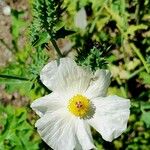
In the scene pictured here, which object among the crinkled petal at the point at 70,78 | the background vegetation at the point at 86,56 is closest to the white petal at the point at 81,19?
the background vegetation at the point at 86,56

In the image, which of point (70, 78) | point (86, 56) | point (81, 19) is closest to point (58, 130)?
point (70, 78)

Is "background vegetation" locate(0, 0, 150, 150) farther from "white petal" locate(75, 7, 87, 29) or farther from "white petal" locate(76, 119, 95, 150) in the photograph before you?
"white petal" locate(76, 119, 95, 150)

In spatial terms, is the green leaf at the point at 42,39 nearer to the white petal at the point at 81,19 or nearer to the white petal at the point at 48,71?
the white petal at the point at 48,71

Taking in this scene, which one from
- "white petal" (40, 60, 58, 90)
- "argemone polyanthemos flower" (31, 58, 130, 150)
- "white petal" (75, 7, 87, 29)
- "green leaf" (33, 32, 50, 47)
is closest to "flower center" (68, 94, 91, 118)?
"argemone polyanthemos flower" (31, 58, 130, 150)

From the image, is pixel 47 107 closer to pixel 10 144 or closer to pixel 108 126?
pixel 108 126

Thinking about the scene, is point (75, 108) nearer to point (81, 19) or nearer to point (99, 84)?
point (99, 84)

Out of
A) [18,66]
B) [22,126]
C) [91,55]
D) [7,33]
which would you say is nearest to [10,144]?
[22,126]
